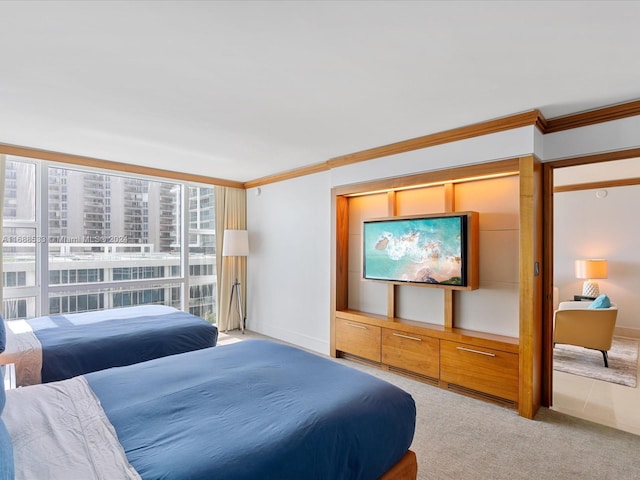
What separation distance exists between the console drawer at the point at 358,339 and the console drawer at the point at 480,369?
0.78 metres

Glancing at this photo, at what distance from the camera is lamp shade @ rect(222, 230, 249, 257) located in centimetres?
529

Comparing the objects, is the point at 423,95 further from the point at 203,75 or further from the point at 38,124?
the point at 38,124

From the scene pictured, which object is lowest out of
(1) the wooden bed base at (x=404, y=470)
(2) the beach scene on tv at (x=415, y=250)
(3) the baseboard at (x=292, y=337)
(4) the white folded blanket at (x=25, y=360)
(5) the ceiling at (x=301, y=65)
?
(3) the baseboard at (x=292, y=337)

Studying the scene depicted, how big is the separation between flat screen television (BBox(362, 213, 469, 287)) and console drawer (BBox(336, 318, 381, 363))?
1.94 ft

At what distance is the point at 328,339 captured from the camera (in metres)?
4.56

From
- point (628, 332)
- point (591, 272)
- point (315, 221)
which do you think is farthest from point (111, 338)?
point (628, 332)

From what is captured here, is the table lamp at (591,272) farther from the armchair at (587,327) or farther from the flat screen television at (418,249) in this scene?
the flat screen television at (418,249)

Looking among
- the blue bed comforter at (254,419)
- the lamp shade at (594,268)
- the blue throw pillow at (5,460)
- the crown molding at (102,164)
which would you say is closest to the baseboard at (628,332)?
the lamp shade at (594,268)

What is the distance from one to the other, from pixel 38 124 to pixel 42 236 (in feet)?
5.10

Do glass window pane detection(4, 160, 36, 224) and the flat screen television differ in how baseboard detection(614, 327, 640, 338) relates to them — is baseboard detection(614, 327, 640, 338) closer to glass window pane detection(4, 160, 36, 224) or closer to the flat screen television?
the flat screen television

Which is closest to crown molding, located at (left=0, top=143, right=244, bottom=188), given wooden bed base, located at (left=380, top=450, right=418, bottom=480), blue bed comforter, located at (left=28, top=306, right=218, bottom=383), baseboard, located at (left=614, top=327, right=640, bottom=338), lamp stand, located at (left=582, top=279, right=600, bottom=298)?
blue bed comforter, located at (left=28, top=306, right=218, bottom=383)

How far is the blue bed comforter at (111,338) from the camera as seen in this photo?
261 centimetres

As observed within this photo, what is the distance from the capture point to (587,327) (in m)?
4.11

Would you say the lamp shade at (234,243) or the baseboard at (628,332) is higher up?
the lamp shade at (234,243)
